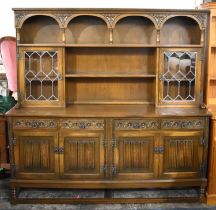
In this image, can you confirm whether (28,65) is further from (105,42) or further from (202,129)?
(202,129)

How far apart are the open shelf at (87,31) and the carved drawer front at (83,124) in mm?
874

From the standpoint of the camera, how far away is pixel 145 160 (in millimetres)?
3066

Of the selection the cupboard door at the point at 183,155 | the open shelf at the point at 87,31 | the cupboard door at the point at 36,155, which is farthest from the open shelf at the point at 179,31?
the cupboard door at the point at 36,155

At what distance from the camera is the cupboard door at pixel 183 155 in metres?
3.04

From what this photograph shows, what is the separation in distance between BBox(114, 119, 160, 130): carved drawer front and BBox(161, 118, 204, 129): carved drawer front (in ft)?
0.24

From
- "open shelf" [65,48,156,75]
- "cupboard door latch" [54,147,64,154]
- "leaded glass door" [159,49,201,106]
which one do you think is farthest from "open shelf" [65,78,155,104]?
"cupboard door latch" [54,147,64,154]

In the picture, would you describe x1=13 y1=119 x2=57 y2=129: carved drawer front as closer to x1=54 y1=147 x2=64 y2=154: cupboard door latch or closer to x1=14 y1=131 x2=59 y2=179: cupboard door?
x1=14 y1=131 x2=59 y2=179: cupboard door

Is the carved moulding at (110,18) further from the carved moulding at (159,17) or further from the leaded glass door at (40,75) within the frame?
Answer: the leaded glass door at (40,75)

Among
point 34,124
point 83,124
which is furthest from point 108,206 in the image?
point 34,124

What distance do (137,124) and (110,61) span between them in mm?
812

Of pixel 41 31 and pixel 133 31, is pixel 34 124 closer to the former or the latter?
pixel 41 31

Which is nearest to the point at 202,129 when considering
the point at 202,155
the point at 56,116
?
the point at 202,155

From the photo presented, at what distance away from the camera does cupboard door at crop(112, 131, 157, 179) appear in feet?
9.91

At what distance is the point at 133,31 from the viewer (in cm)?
338
